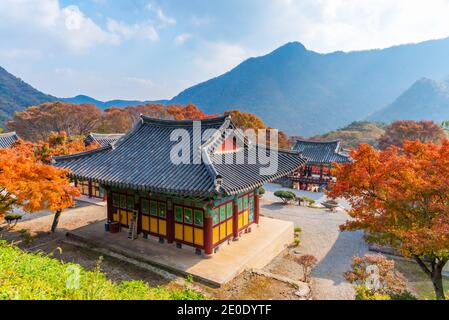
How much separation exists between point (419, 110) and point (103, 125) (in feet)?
572

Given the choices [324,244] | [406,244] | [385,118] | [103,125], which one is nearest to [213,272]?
[406,244]

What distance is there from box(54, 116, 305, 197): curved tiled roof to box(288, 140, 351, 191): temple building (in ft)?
83.3

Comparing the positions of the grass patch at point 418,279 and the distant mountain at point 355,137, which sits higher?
the distant mountain at point 355,137

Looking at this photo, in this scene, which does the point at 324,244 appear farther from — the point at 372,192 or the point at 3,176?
the point at 3,176

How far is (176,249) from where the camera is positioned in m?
15.5

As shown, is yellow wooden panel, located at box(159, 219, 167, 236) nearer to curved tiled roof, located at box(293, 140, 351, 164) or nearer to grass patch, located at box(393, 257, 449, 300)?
grass patch, located at box(393, 257, 449, 300)

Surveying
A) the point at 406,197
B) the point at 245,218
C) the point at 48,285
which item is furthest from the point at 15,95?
the point at 406,197

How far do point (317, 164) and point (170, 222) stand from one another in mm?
31855

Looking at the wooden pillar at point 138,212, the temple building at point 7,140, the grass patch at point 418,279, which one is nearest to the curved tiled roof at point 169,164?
the wooden pillar at point 138,212

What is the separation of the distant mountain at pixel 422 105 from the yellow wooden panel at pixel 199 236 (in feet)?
602

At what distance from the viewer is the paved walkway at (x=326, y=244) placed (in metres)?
14.0

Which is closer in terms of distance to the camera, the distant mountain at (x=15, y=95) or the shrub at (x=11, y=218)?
the shrub at (x=11, y=218)

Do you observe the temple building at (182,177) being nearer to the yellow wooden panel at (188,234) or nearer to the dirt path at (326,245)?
the yellow wooden panel at (188,234)
